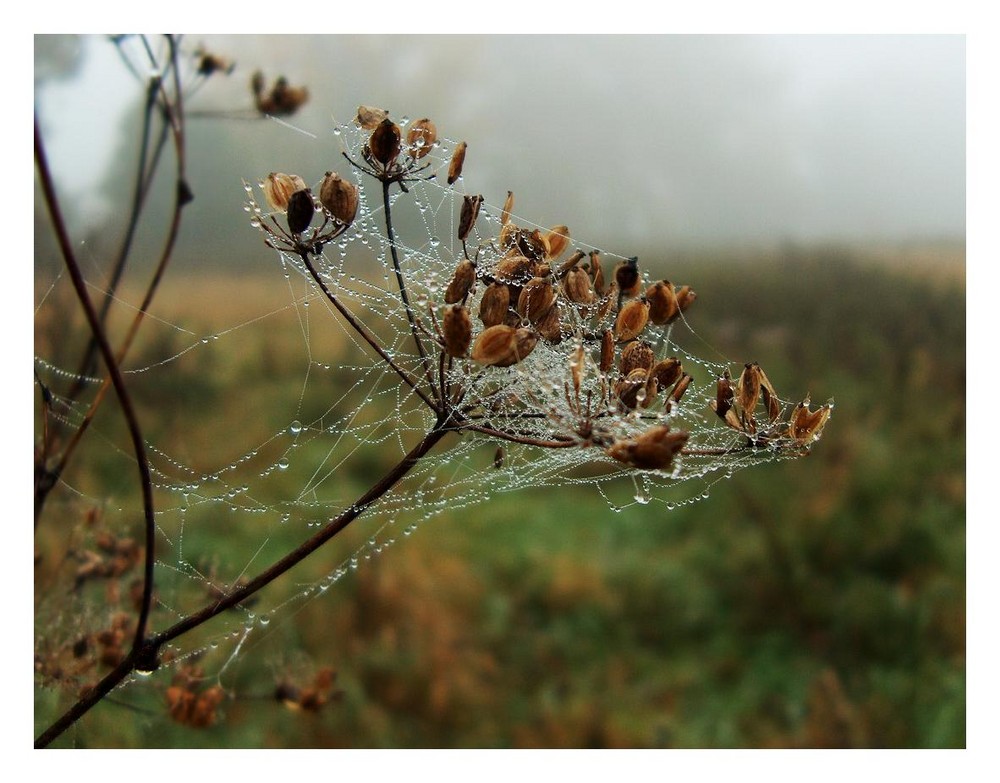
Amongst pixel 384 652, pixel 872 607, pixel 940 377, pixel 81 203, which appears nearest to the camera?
pixel 81 203

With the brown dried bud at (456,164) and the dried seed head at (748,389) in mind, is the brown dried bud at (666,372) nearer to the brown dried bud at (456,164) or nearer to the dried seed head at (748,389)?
the dried seed head at (748,389)

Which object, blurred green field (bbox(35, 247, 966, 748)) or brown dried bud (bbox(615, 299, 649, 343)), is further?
blurred green field (bbox(35, 247, 966, 748))

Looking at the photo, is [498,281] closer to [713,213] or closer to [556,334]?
[556,334]

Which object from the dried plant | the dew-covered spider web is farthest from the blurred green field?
the dried plant

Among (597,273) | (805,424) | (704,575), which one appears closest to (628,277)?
(597,273)

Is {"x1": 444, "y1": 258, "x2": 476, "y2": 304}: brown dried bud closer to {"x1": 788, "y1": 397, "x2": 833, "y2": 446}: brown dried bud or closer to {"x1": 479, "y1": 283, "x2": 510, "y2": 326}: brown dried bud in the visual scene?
{"x1": 479, "y1": 283, "x2": 510, "y2": 326}: brown dried bud

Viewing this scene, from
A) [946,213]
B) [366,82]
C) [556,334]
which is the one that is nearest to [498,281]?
[556,334]
